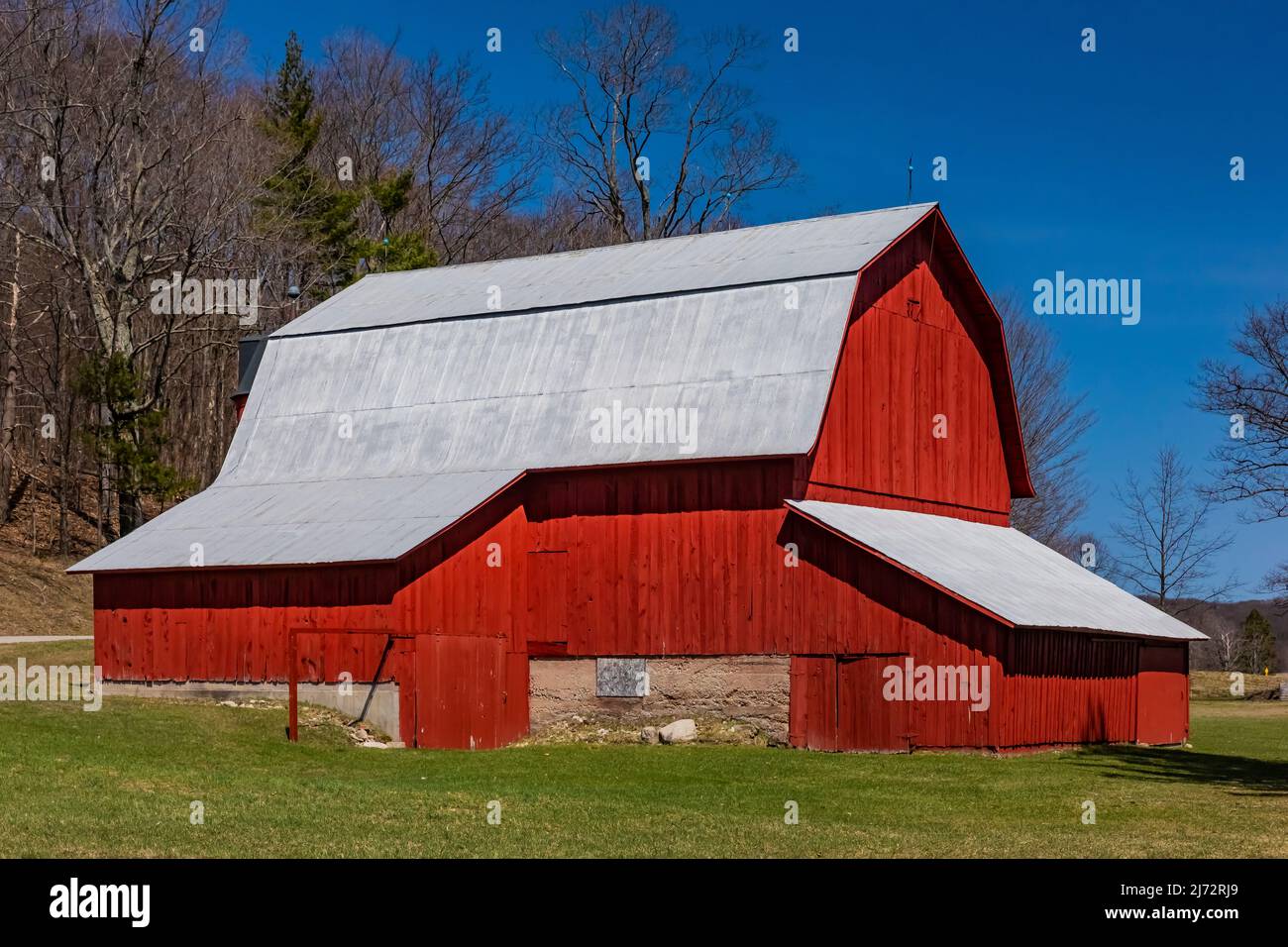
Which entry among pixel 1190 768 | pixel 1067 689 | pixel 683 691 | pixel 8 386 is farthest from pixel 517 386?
pixel 8 386

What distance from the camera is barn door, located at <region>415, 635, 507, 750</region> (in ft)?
102

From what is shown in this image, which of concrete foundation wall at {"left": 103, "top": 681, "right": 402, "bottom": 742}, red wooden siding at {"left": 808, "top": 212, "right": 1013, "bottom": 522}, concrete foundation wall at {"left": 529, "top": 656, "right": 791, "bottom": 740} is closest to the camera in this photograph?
concrete foundation wall at {"left": 103, "top": 681, "right": 402, "bottom": 742}

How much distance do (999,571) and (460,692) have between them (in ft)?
35.2

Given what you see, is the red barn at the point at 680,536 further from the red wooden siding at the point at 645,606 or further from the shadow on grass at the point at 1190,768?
the shadow on grass at the point at 1190,768

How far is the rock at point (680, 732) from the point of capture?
31.9 m

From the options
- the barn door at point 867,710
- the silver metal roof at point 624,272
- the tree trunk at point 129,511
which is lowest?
the barn door at point 867,710

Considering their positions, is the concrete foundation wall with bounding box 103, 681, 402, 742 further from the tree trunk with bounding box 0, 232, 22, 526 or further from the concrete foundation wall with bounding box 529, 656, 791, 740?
the tree trunk with bounding box 0, 232, 22, 526

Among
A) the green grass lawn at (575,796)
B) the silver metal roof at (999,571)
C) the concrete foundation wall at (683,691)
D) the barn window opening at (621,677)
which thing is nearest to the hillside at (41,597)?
the green grass lawn at (575,796)

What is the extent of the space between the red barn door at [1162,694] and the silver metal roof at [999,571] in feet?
1.81

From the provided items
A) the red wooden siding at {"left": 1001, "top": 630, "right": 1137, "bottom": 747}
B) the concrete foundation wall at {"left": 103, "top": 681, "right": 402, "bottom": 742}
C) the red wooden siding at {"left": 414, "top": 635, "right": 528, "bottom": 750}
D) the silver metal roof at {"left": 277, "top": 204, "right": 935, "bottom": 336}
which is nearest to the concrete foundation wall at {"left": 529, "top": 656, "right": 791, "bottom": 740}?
the red wooden siding at {"left": 414, "top": 635, "right": 528, "bottom": 750}

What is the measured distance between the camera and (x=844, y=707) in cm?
3075

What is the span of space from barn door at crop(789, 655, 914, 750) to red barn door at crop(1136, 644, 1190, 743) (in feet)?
23.5

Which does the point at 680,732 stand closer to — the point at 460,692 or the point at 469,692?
the point at 469,692

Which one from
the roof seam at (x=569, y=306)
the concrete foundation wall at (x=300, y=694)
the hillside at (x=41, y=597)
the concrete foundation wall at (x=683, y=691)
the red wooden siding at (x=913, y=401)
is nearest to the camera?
the concrete foundation wall at (x=300, y=694)
